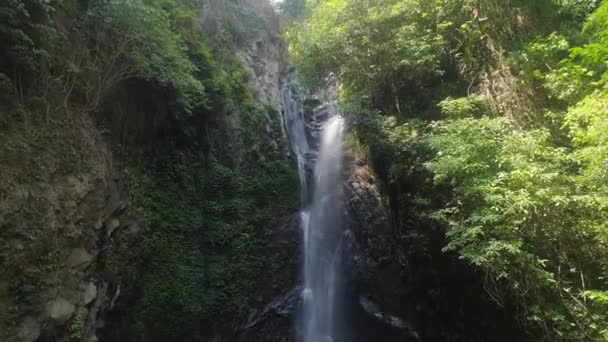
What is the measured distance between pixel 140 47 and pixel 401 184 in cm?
685

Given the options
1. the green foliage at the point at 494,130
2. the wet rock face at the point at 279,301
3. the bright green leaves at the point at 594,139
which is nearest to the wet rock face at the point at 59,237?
the wet rock face at the point at 279,301

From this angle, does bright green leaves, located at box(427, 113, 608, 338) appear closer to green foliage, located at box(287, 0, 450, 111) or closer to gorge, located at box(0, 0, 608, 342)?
gorge, located at box(0, 0, 608, 342)

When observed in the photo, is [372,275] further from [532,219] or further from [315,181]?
[532,219]

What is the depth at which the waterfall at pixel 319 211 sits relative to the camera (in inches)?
388

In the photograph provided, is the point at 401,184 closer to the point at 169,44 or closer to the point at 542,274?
the point at 542,274

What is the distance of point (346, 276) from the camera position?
10.2 m

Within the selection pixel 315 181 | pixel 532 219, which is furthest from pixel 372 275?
pixel 532 219

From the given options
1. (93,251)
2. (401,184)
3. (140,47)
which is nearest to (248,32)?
(140,47)

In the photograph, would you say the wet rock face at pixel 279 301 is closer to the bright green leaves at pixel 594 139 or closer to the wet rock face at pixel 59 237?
the wet rock face at pixel 59 237

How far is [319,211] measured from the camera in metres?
11.9

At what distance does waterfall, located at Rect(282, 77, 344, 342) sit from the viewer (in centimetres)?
987

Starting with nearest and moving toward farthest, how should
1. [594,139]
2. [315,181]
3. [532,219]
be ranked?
1. [594,139]
2. [532,219]
3. [315,181]

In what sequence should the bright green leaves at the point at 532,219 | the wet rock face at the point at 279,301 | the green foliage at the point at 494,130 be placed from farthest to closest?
the wet rock face at the point at 279,301, the green foliage at the point at 494,130, the bright green leaves at the point at 532,219

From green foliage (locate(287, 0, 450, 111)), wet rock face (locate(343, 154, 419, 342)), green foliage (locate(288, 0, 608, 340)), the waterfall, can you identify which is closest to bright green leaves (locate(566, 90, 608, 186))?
green foliage (locate(288, 0, 608, 340))
